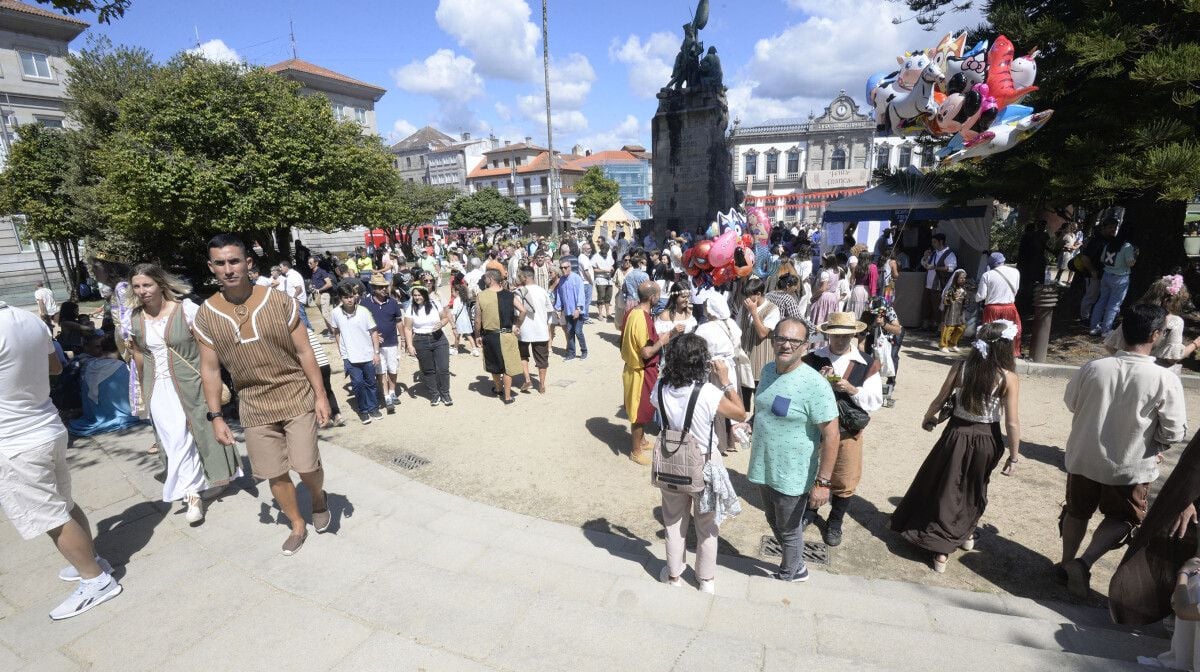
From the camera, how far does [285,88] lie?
59.8ft

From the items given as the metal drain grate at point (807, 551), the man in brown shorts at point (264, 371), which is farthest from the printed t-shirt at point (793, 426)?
the man in brown shorts at point (264, 371)

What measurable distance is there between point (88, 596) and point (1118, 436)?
5.62 meters

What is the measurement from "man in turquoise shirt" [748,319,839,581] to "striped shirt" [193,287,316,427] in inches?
108

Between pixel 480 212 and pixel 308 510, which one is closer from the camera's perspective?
pixel 308 510

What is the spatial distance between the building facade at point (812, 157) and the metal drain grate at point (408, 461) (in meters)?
49.9

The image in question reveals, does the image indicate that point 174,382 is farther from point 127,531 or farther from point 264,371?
point 264,371

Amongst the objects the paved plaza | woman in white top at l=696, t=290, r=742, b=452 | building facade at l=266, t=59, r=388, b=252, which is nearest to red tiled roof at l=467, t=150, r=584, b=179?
building facade at l=266, t=59, r=388, b=252

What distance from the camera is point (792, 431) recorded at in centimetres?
285

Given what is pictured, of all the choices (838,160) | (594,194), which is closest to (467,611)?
(594,194)

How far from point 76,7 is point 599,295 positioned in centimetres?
873

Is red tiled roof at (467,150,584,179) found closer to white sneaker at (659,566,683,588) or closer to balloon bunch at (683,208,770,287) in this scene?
balloon bunch at (683,208,770,287)

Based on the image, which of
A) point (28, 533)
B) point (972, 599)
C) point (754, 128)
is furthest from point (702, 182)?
point (754, 128)

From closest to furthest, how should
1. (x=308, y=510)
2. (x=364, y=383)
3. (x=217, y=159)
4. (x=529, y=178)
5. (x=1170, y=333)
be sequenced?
(x=308, y=510) < (x=1170, y=333) < (x=364, y=383) < (x=217, y=159) < (x=529, y=178)

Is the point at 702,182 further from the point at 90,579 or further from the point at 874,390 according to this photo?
the point at 90,579
